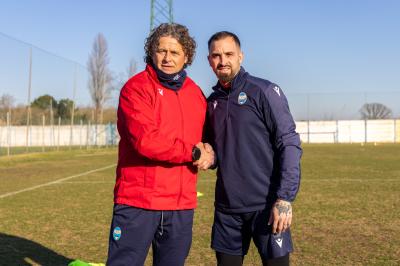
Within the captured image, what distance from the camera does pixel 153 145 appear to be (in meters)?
2.72

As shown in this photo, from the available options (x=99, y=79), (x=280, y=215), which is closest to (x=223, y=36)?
(x=280, y=215)

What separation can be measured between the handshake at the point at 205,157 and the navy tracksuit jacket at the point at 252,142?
0.12 metres

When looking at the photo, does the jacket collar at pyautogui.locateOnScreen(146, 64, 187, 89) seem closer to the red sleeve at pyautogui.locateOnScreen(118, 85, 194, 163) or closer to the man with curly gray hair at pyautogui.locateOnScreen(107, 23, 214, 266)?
the man with curly gray hair at pyautogui.locateOnScreen(107, 23, 214, 266)

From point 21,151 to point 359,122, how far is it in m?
35.9

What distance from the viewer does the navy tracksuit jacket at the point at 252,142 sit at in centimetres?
301

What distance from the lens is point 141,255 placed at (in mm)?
2928

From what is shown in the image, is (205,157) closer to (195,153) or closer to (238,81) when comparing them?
(195,153)

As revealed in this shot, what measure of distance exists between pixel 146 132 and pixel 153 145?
8 centimetres

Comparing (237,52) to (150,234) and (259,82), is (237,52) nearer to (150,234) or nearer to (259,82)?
(259,82)

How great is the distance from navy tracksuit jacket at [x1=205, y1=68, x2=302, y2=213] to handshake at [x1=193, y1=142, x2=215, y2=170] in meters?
0.12

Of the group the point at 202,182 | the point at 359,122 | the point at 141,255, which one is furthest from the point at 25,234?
the point at 359,122

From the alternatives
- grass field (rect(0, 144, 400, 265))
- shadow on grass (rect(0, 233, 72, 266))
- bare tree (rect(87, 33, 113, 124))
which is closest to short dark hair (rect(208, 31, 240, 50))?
grass field (rect(0, 144, 400, 265))

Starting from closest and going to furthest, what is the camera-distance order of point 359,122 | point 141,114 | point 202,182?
1. point 141,114
2. point 202,182
3. point 359,122

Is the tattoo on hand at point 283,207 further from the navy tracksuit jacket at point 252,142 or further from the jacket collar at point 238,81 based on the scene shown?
the jacket collar at point 238,81
